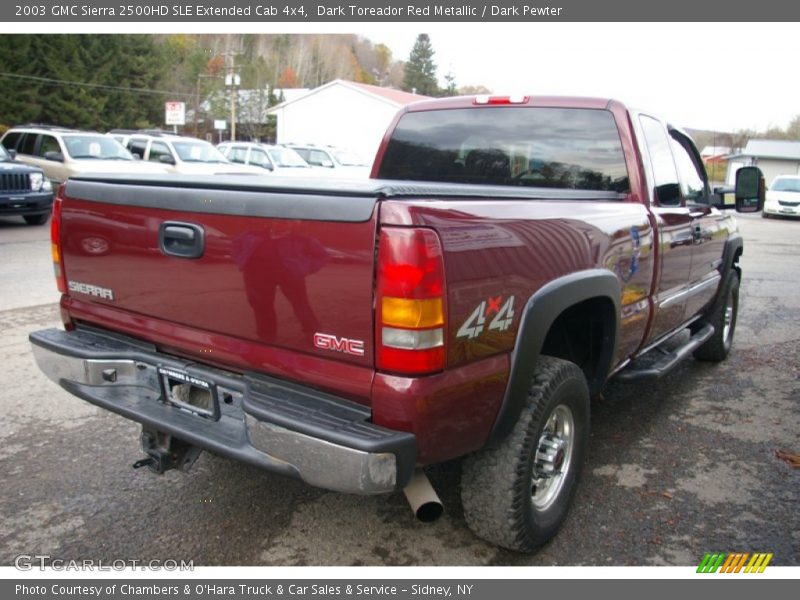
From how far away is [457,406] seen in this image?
7.35 ft

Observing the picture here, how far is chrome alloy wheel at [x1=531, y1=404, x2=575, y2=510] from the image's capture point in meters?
2.84

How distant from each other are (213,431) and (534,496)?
1.37m

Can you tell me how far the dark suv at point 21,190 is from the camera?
39.9 feet

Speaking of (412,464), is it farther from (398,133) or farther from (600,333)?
(398,133)

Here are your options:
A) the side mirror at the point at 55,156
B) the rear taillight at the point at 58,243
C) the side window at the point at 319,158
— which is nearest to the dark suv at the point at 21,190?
the side mirror at the point at 55,156

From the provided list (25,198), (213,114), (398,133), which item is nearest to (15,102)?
(213,114)

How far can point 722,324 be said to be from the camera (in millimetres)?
5398

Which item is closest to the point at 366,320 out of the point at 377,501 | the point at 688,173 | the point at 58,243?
the point at 377,501

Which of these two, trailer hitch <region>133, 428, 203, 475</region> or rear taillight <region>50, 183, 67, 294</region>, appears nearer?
trailer hitch <region>133, 428, 203, 475</region>

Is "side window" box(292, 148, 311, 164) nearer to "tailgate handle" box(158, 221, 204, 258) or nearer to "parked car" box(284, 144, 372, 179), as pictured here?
"parked car" box(284, 144, 372, 179)

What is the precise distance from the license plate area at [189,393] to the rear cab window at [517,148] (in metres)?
2.10

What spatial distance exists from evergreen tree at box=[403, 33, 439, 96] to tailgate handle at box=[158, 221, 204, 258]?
87477 mm

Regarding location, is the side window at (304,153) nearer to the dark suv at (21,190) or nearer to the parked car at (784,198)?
the dark suv at (21,190)

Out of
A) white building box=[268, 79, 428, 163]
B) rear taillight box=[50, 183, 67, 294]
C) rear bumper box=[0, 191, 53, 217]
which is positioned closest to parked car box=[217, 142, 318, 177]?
rear bumper box=[0, 191, 53, 217]
